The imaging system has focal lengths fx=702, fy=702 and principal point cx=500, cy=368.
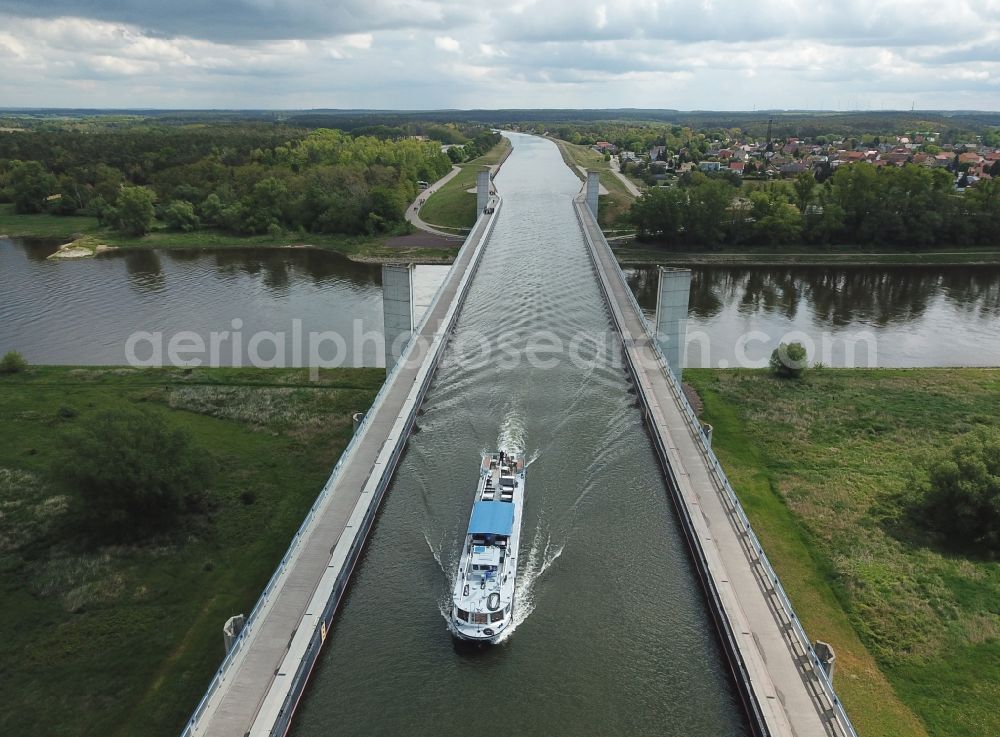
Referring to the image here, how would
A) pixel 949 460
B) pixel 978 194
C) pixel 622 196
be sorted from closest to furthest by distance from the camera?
pixel 949 460, pixel 978 194, pixel 622 196

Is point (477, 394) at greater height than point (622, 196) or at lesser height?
lesser

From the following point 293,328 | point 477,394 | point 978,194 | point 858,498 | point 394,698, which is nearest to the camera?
point 394,698

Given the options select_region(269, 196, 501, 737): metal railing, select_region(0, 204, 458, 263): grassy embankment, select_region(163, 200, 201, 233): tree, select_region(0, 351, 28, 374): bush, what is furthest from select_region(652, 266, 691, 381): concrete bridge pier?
select_region(163, 200, 201, 233): tree

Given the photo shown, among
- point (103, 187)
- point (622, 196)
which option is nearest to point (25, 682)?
point (622, 196)

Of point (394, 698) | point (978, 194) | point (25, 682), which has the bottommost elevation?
point (25, 682)

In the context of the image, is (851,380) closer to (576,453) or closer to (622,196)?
(576,453)

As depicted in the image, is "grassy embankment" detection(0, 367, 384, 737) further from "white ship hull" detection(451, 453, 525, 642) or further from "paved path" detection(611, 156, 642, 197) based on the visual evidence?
"paved path" detection(611, 156, 642, 197)

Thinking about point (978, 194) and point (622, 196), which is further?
point (622, 196)

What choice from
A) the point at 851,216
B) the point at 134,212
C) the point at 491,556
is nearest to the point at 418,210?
the point at 134,212

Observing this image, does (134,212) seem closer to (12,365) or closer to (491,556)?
(12,365)
